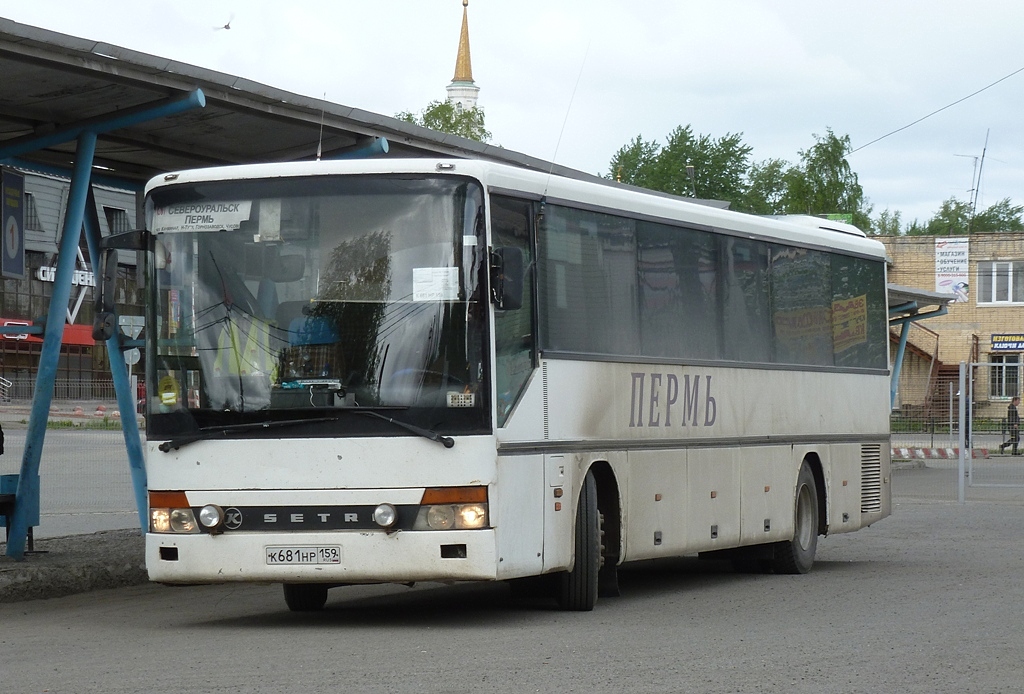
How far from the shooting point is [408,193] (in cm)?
1043

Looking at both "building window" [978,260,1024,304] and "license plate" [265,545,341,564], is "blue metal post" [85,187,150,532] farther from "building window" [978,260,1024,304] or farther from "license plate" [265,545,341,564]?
"building window" [978,260,1024,304]

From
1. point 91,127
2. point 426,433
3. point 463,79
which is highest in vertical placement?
point 463,79

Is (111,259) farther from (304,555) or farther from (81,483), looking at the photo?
(81,483)

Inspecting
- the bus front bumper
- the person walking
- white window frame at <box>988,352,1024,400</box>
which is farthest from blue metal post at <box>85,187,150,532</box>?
white window frame at <box>988,352,1024,400</box>

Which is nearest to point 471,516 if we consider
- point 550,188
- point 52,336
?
point 550,188

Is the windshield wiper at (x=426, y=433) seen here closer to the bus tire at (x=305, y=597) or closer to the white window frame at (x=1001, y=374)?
the bus tire at (x=305, y=597)

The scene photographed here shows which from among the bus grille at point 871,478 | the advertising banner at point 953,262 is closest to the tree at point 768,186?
the advertising banner at point 953,262

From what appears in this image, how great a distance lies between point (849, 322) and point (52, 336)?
7717mm

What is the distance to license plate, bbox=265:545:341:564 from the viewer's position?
10.1 m

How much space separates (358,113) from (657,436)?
415 cm

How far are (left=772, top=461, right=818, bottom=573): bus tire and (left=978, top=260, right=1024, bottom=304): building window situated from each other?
64.5m

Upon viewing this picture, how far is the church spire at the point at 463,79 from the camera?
422 ft

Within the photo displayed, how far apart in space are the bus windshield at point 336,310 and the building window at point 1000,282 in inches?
2775

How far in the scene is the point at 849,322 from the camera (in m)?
16.6
